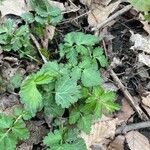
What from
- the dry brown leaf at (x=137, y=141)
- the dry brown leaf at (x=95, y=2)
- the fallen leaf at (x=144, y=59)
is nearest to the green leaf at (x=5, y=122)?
the dry brown leaf at (x=137, y=141)

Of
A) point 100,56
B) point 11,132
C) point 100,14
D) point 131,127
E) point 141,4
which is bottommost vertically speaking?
point 131,127

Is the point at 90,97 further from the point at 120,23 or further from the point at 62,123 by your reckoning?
the point at 120,23

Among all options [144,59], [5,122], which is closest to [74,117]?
[5,122]

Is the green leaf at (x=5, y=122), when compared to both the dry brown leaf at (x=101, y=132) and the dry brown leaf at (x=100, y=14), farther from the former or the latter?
the dry brown leaf at (x=100, y=14)

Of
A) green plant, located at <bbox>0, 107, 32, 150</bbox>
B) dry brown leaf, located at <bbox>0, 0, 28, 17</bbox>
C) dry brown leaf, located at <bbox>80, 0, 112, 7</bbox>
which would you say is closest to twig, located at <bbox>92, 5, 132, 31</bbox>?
dry brown leaf, located at <bbox>80, 0, 112, 7</bbox>

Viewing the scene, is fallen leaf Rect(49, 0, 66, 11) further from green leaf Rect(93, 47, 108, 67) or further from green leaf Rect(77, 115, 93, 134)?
green leaf Rect(77, 115, 93, 134)

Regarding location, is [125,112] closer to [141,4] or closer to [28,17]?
[141,4]
